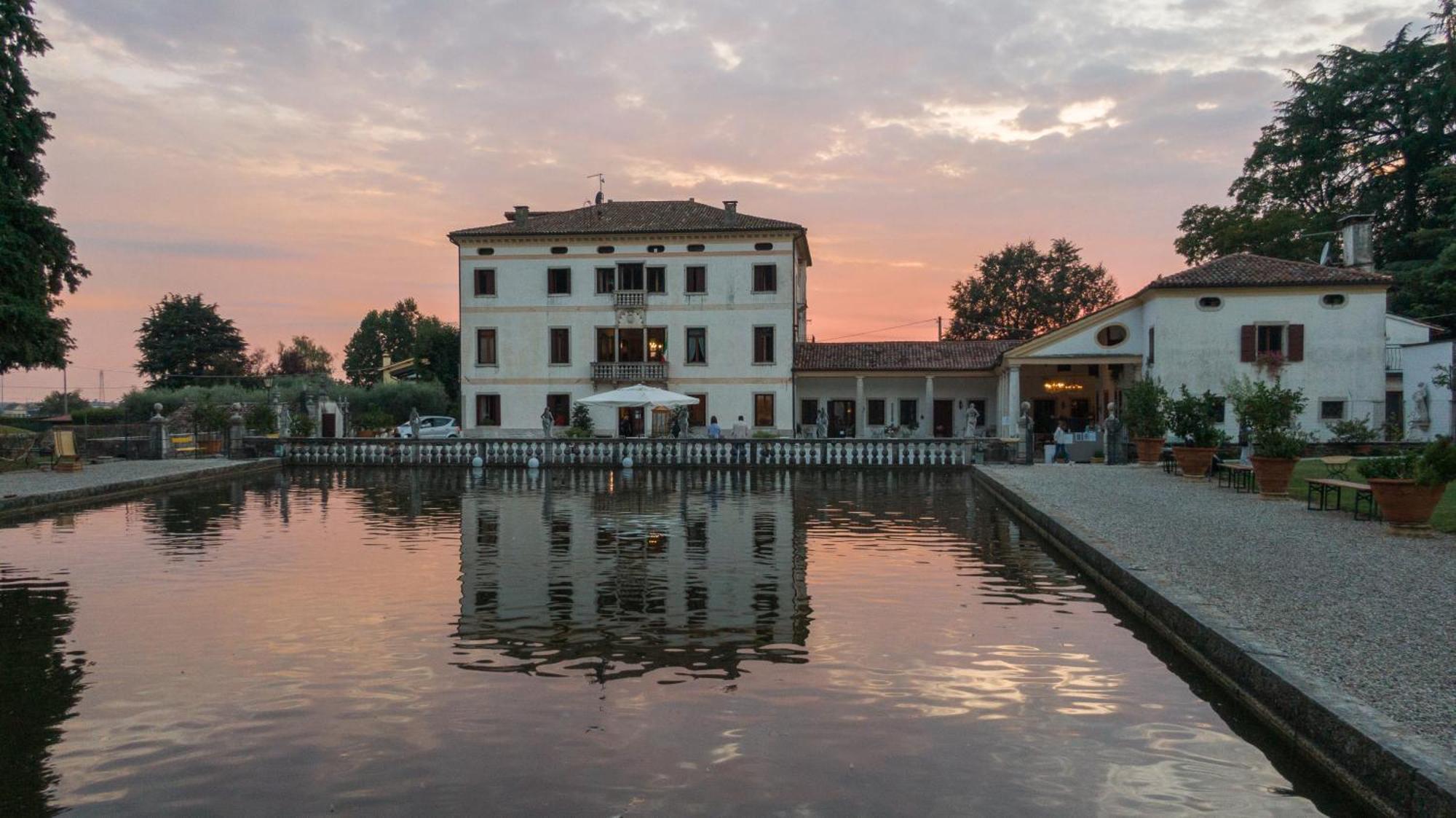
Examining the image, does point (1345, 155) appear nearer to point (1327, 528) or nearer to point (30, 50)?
point (1327, 528)

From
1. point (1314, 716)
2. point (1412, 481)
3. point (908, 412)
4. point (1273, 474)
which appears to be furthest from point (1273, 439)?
point (908, 412)

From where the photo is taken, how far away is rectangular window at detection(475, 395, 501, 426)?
4191cm

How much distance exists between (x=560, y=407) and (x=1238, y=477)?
2779cm

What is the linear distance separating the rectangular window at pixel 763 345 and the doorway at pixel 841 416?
12.0ft

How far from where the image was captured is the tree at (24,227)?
24469mm

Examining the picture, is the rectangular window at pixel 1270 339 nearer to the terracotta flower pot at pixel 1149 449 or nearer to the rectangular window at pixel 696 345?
the terracotta flower pot at pixel 1149 449

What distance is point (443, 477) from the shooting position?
2648cm

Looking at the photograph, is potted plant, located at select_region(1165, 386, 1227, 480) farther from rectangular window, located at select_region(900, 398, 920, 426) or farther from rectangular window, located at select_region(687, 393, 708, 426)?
rectangular window, located at select_region(687, 393, 708, 426)

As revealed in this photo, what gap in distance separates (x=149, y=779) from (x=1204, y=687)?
20.3 ft

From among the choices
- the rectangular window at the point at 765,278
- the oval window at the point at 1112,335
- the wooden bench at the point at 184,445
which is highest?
the rectangular window at the point at 765,278

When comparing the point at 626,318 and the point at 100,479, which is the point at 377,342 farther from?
the point at 100,479

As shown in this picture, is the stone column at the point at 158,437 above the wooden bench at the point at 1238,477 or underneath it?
above

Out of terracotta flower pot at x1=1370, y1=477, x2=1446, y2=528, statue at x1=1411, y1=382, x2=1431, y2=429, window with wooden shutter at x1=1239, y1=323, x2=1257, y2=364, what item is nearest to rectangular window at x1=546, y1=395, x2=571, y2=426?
window with wooden shutter at x1=1239, y1=323, x2=1257, y2=364

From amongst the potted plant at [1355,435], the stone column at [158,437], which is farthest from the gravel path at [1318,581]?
the stone column at [158,437]
